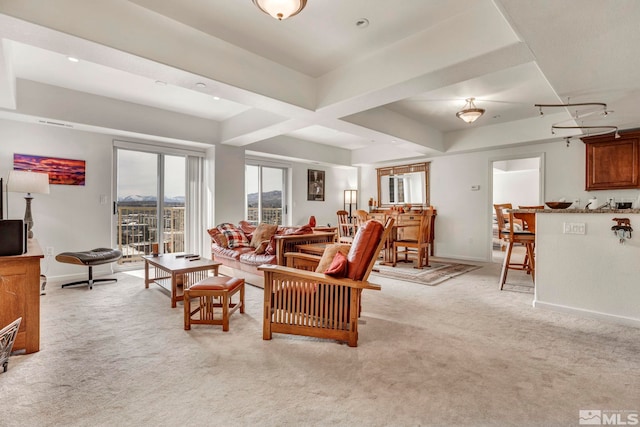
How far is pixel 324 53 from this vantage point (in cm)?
310

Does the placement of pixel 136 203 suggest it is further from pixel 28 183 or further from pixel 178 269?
pixel 178 269

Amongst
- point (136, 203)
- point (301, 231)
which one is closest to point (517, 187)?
point (301, 231)

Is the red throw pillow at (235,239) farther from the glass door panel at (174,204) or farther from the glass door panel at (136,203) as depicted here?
the glass door panel at (136,203)

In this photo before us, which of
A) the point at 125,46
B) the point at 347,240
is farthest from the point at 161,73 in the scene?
the point at 347,240

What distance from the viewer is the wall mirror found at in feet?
23.2

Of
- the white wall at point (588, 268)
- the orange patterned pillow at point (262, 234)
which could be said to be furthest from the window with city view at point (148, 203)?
the white wall at point (588, 268)

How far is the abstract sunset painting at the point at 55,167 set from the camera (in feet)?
13.2

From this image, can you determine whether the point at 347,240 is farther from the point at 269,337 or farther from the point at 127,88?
the point at 127,88

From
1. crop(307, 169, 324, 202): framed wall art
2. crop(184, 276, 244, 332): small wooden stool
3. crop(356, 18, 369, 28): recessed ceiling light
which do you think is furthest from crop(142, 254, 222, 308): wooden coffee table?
crop(307, 169, 324, 202): framed wall art

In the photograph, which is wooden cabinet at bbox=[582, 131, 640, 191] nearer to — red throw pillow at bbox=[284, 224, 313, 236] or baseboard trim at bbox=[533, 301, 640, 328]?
baseboard trim at bbox=[533, 301, 640, 328]

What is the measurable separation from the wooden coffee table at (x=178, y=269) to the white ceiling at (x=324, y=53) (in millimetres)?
1876

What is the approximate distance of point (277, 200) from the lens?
741cm

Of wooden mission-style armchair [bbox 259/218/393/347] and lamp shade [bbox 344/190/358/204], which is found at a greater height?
lamp shade [bbox 344/190/358/204]

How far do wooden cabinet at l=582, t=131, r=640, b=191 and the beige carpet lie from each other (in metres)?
3.02
